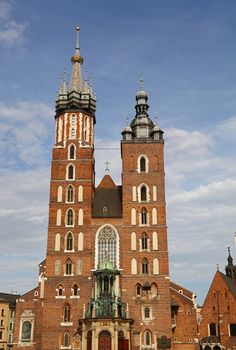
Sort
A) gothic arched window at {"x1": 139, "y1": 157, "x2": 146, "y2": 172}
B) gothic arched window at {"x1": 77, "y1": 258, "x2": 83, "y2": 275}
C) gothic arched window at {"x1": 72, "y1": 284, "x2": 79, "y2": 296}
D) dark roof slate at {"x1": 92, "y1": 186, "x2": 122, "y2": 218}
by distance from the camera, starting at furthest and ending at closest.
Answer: gothic arched window at {"x1": 139, "y1": 157, "x2": 146, "y2": 172} < dark roof slate at {"x1": 92, "y1": 186, "x2": 122, "y2": 218} < gothic arched window at {"x1": 77, "y1": 258, "x2": 83, "y2": 275} < gothic arched window at {"x1": 72, "y1": 284, "x2": 79, "y2": 296}

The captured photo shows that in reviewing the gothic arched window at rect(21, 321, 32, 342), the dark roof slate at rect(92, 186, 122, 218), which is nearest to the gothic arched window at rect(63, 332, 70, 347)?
the gothic arched window at rect(21, 321, 32, 342)

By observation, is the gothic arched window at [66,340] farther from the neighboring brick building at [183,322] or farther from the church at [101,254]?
the neighboring brick building at [183,322]

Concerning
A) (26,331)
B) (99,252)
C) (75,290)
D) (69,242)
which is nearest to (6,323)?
(26,331)

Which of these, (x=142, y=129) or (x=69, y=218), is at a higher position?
(x=142, y=129)

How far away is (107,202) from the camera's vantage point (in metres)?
53.2

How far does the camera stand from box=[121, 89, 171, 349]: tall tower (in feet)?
153

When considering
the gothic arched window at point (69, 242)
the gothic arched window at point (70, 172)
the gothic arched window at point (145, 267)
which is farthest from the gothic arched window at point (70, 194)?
the gothic arched window at point (145, 267)

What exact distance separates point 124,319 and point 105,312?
6.60 ft

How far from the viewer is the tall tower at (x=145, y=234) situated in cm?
4678

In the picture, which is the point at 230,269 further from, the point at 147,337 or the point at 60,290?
the point at 60,290

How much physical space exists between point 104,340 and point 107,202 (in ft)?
52.2

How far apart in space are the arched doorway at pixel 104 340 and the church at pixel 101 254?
0.09 meters

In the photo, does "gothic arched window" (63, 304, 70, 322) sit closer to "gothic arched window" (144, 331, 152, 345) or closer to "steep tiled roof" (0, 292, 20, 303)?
"gothic arched window" (144, 331, 152, 345)

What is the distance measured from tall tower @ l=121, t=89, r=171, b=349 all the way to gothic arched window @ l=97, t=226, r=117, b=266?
1050 millimetres
